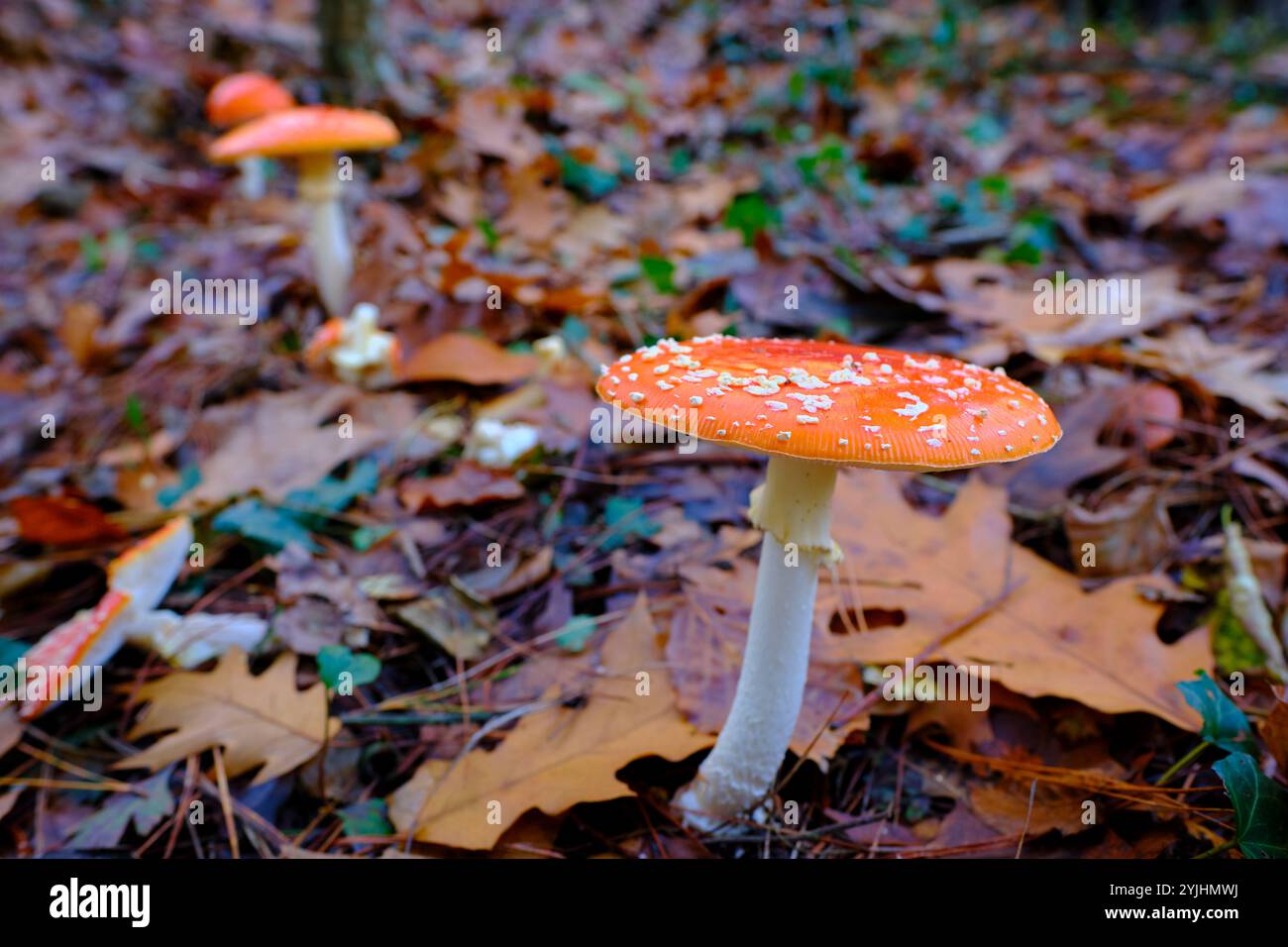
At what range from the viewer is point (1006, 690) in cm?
194

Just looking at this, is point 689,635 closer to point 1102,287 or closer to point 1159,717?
point 1159,717

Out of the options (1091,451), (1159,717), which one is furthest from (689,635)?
(1091,451)

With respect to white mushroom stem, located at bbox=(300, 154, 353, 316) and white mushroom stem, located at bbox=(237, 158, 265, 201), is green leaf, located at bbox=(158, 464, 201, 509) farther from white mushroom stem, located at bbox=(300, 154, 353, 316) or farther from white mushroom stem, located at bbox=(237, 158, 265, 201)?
white mushroom stem, located at bbox=(237, 158, 265, 201)

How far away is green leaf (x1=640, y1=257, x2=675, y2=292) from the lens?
11.5ft

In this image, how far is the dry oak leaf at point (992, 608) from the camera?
1853 mm

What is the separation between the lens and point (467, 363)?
10.6 ft

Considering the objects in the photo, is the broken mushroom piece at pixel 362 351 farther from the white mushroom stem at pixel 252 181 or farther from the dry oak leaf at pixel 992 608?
the white mushroom stem at pixel 252 181

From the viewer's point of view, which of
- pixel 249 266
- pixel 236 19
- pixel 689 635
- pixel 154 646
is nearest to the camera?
pixel 689 635

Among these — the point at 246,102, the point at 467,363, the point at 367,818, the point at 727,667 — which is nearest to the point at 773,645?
the point at 727,667

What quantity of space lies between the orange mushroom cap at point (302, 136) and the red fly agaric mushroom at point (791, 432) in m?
2.83

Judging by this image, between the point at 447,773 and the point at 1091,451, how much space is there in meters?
2.21

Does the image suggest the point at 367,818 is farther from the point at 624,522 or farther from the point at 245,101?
the point at 245,101

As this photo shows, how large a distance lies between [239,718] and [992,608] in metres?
1.97

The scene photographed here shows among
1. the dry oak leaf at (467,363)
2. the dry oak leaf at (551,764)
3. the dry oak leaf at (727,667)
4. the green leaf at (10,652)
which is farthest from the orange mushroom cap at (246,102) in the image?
the dry oak leaf at (551,764)
